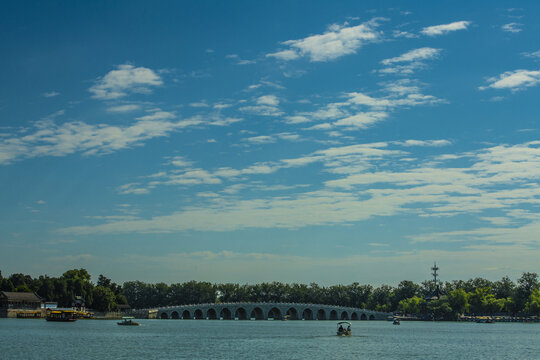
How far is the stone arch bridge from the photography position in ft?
558

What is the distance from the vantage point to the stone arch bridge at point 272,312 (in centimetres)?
17016

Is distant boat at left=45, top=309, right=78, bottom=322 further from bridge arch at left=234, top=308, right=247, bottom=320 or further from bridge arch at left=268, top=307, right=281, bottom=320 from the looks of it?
bridge arch at left=268, top=307, right=281, bottom=320

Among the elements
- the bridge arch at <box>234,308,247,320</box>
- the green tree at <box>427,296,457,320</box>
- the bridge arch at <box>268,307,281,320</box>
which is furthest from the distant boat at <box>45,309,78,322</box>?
the green tree at <box>427,296,457,320</box>

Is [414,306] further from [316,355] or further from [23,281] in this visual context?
[316,355]

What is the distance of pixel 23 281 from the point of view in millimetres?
142000

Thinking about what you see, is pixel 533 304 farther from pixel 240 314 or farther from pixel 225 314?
pixel 225 314

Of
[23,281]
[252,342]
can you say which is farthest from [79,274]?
[252,342]

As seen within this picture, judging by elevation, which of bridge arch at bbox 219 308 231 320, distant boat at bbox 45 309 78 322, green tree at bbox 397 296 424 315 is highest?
green tree at bbox 397 296 424 315

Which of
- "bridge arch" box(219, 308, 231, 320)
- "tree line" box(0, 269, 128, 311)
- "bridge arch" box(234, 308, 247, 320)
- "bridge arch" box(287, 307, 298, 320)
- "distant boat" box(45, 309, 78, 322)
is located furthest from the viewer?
"bridge arch" box(287, 307, 298, 320)

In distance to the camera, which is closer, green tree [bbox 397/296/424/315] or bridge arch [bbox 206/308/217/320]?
green tree [bbox 397/296/424/315]

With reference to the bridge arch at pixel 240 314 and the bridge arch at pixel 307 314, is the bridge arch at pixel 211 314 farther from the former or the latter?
the bridge arch at pixel 307 314

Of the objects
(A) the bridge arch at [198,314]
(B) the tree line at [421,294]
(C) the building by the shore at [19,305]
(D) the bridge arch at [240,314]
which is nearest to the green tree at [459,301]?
(B) the tree line at [421,294]

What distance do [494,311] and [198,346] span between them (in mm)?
111917

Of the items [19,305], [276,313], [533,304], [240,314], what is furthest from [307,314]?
[19,305]
